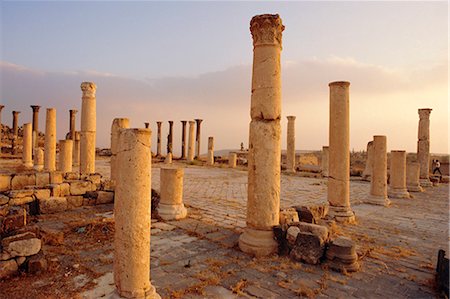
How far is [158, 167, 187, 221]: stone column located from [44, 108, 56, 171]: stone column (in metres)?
11.6

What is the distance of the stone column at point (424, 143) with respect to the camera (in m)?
20.2

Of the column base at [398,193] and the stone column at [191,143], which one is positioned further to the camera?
the stone column at [191,143]

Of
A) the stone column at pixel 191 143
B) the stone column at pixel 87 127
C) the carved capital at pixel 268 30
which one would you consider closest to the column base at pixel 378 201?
the carved capital at pixel 268 30

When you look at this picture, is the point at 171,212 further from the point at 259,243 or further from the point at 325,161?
the point at 325,161

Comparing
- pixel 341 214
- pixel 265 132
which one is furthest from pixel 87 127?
pixel 341 214

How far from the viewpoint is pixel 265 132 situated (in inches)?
255

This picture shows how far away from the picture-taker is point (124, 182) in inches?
168

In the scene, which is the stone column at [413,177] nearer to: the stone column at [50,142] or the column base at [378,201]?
the column base at [378,201]

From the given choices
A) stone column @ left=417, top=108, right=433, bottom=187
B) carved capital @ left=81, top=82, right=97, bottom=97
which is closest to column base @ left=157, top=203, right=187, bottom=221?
carved capital @ left=81, top=82, right=97, bottom=97

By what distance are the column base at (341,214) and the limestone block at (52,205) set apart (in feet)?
27.0

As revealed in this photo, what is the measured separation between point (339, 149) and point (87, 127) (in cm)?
1052

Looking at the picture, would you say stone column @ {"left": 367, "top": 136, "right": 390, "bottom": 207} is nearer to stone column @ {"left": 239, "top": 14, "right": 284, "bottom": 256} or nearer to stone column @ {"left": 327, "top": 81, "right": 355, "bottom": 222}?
stone column @ {"left": 327, "top": 81, "right": 355, "bottom": 222}

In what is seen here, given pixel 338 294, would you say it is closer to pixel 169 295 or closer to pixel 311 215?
Result: pixel 169 295

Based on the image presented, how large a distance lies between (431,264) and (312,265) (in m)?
2.29
